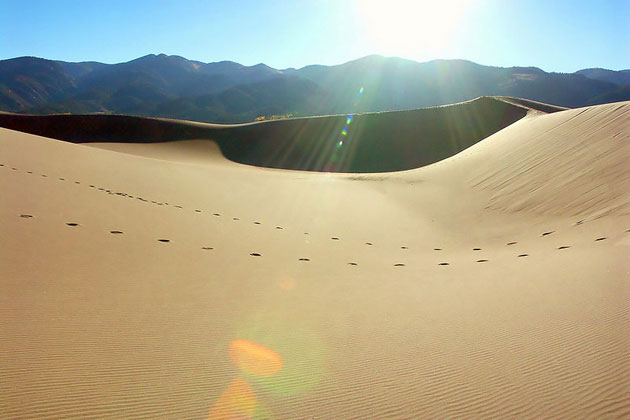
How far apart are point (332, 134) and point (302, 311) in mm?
31742

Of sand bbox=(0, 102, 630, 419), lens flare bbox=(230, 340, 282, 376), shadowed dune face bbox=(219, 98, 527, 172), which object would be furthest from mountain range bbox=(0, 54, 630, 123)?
Answer: lens flare bbox=(230, 340, 282, 376)

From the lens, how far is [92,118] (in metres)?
37.1

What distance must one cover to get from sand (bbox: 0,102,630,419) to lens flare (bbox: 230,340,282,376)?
16 mm

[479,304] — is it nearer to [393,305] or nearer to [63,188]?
[393,305]

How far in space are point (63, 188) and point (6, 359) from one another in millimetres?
5794

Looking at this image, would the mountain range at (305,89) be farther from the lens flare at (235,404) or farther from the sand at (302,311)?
the lens flare at (235,404)

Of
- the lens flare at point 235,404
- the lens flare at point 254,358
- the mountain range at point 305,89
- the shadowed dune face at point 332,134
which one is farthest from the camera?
the mountain range at point 305,89

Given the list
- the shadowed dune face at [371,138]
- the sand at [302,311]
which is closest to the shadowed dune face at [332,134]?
the shadowed dune face at [371,138]

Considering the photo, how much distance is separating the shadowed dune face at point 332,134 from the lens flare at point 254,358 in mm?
24713

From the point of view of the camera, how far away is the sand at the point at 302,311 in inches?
79.5

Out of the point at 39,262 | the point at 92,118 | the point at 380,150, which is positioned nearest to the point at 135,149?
the point at 92,118

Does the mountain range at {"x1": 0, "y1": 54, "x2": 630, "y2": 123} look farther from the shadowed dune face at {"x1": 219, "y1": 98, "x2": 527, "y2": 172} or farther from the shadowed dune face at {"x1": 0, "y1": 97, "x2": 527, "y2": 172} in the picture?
the shadowed dune face at {"x1": 219, "y1": 98, "x2": 527, "y2": 172}

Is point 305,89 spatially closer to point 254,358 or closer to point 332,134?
point 332,134

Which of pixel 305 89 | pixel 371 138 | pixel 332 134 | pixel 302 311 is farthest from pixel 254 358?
pixel 305 89
